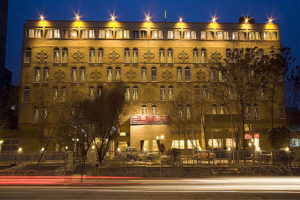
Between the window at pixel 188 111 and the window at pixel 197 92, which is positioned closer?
the window at pixel 188 111

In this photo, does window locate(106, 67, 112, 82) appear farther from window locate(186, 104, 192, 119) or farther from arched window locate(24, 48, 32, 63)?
window locate(186, 104, 192, 119)

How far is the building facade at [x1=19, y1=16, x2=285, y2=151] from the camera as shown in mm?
52938

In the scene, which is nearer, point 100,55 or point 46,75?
point 46,75

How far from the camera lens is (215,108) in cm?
5434

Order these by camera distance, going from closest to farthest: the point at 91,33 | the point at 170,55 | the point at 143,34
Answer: the point at 91,33 < the point at 170,55 < the point at 143,34

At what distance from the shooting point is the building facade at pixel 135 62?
52938 mm

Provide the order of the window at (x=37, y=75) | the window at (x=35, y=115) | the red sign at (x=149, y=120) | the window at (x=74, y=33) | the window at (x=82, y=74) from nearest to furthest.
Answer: the red sign at (x=149, y=120) → the window at (x=35, y=115) → the window at (x=37, y=75) → the window at (x=82, y=74) → the window at (x=74, y=33)

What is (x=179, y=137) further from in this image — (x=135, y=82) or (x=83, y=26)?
(x=83, y=26)

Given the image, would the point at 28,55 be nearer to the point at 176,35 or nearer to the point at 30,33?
the point at 30,33

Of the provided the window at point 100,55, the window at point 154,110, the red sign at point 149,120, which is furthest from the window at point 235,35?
the window at point 100,55

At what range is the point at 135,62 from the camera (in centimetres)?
5475

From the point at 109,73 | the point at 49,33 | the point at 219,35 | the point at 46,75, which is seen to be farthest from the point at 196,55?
the point at 46,75

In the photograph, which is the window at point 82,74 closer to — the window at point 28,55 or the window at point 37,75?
the window at point 37,75

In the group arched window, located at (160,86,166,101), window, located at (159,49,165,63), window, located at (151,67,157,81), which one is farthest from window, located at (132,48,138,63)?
arched window, located at (160,86,166,101)
